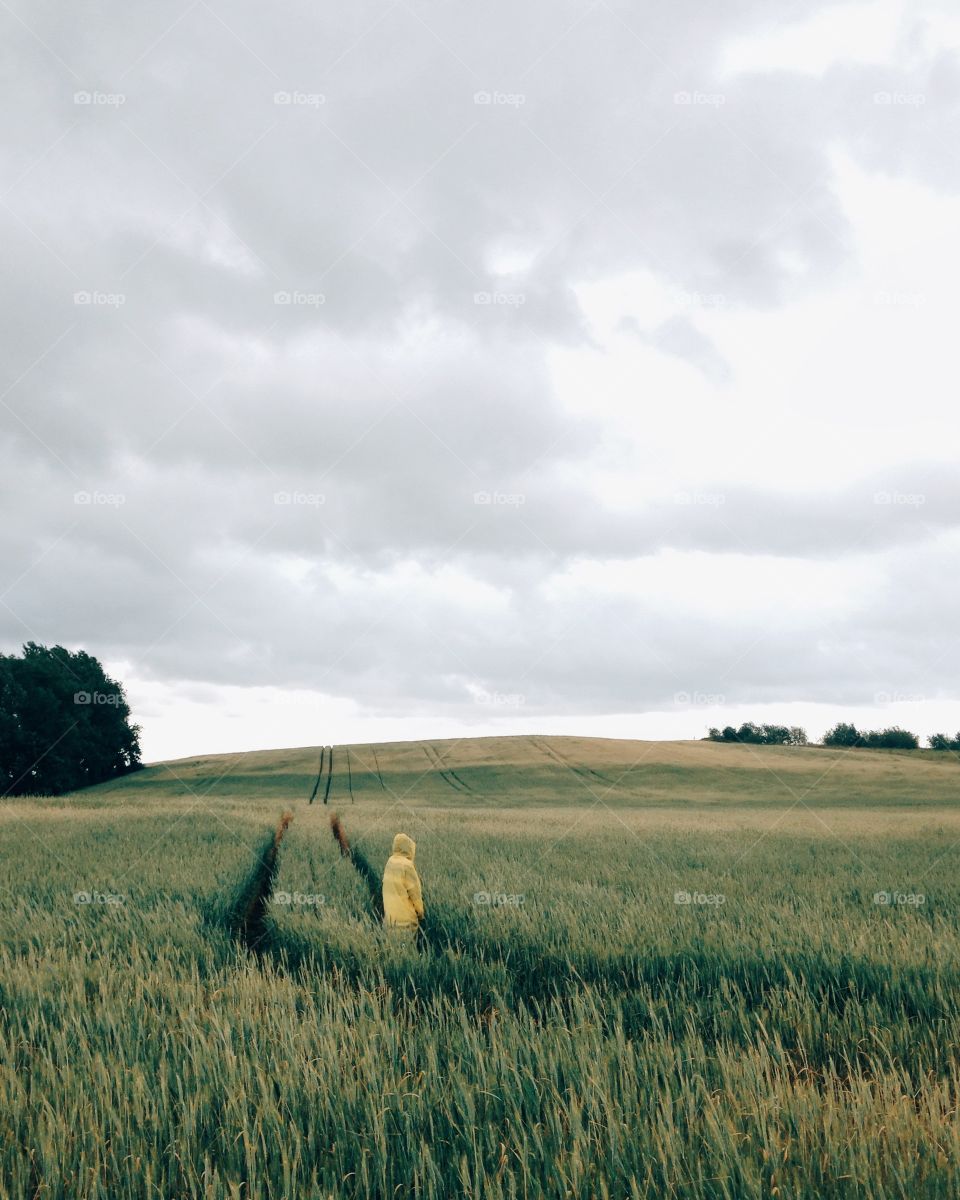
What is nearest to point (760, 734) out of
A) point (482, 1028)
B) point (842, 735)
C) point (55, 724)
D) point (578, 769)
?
point (842, 735)

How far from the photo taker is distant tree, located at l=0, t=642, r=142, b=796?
185ft

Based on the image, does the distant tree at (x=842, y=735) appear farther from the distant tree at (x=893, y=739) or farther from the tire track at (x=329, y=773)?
the tire track at (x=329, y=773)

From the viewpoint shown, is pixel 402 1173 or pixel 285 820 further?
pixel 285 820

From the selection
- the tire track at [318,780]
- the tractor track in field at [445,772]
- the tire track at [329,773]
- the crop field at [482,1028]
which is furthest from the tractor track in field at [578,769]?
the crop field at [482,1028]

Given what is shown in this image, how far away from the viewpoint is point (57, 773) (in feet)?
188

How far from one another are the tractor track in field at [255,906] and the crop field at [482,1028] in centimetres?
10

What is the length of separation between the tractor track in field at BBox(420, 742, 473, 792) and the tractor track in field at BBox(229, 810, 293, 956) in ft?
118

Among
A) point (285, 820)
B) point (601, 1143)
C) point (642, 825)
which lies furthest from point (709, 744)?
point (601, 1143)

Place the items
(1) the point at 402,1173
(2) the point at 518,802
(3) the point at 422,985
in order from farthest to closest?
1. (2) the point at 518,802
2. (3) the point at 422,985
3. (1) the point at 402,1173

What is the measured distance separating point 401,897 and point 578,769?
52.9m

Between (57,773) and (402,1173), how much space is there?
65.1 meters

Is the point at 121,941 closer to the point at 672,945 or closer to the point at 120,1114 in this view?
the point at 120,1114

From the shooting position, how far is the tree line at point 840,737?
91512 mm

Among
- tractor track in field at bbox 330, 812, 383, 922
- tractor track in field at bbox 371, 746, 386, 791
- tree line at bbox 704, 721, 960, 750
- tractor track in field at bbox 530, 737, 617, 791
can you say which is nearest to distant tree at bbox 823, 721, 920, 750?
tree line at bbox 704, 721, 960, 750
